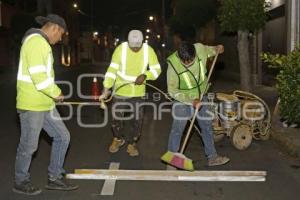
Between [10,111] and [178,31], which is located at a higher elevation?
[178,31]

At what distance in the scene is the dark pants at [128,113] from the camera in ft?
27.6

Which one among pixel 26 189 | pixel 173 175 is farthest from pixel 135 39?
pixel 26 189

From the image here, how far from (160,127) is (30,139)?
596 cm

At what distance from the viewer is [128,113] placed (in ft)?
28.3

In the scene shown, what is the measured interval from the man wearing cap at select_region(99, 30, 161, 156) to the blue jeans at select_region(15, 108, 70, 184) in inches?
54.3

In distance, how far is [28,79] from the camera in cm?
619

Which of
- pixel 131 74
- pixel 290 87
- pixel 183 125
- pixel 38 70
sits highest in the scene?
pixel 38 70

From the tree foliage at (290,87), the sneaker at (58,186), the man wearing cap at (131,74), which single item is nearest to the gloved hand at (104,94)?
the man wearing cap at (131,74)

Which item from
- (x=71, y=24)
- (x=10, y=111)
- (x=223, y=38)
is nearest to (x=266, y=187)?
(x=10, y=111)

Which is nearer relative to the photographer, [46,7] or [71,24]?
[46,7]

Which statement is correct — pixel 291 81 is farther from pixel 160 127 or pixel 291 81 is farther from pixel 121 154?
pixel 160 127

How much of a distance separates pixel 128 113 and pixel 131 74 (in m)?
0.73

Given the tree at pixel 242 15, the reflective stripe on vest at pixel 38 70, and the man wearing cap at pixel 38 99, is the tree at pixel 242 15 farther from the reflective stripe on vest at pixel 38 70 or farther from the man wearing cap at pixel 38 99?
the reflective stripe on vest at pixel 38 70

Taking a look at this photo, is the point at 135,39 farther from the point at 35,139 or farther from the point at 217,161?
the point at 35,139
